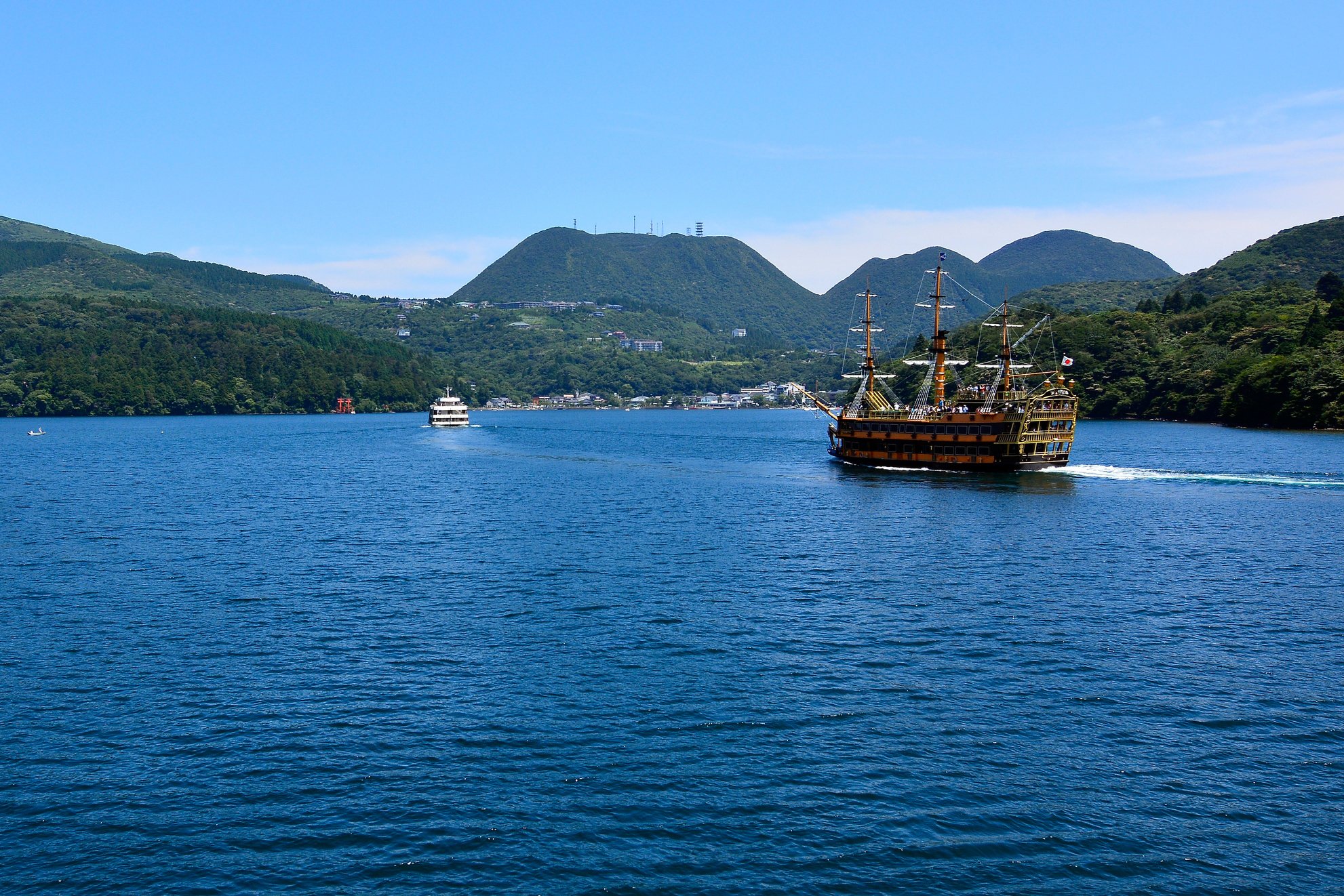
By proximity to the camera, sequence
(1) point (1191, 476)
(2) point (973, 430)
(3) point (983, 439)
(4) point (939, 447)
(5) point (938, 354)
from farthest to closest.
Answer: (5) point (938, 354) → (4) point (939, 447) → (2) point (973, 430) → (3) point (983, 439) → (1) point (1191, 476)

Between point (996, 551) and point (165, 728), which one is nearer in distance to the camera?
point (165, 728)

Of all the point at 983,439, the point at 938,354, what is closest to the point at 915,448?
the point at 983,439

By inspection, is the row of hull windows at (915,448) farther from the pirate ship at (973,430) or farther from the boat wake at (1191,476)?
the boat wake at (1191,476)

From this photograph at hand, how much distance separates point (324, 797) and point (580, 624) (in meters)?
19.6

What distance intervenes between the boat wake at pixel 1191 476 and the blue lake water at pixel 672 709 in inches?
1012

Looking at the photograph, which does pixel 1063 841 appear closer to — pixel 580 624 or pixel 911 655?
pixel 911 655

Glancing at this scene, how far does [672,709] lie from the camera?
116 feet

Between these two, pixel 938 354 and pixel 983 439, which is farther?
pixel 938 354

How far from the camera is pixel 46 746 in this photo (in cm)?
3161

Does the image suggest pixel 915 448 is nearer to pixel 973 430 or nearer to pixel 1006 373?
pixel 973 430

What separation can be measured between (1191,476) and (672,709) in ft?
307

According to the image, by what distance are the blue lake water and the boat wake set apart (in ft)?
84.3

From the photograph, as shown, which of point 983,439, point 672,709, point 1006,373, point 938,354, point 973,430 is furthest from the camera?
point 938,354

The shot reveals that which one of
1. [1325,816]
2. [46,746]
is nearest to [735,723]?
[1325,816]
